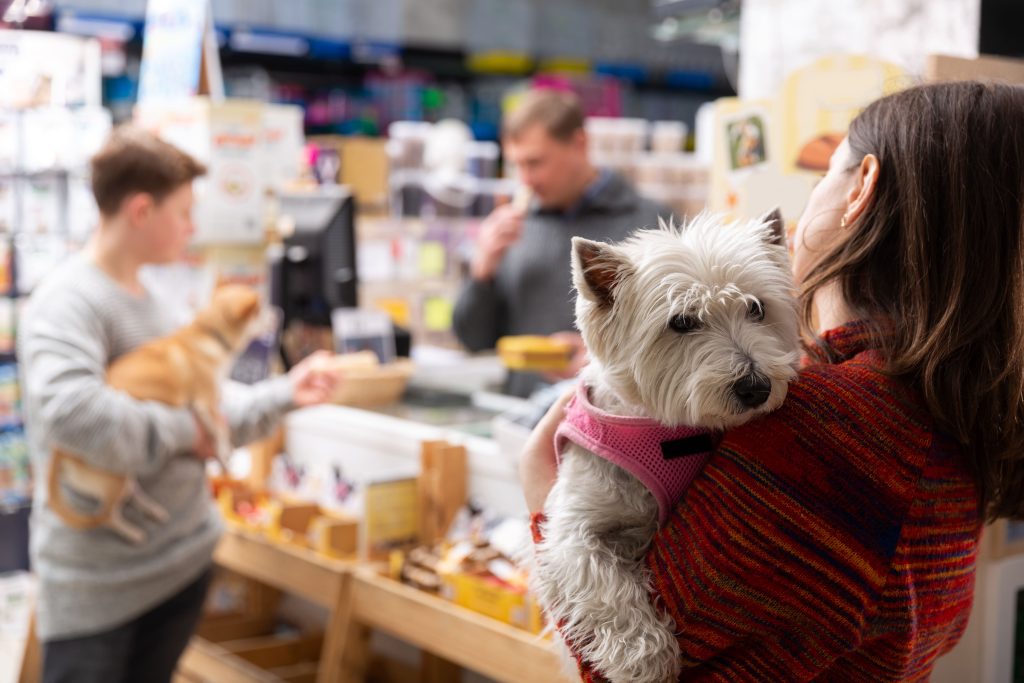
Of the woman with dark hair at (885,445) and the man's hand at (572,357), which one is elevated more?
the woman with dark hair at (885,445)

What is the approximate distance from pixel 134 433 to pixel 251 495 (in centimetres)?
112

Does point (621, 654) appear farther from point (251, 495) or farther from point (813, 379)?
point (251, 495)

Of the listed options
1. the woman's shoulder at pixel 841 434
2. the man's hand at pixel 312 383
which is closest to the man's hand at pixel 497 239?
the man's hand at pixel 312 383

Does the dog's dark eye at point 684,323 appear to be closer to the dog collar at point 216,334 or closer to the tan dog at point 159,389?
the tan dog at point 159,389

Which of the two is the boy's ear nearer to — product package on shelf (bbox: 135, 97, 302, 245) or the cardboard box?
product package on shelf (bbox: 135, 97, 302, 245)

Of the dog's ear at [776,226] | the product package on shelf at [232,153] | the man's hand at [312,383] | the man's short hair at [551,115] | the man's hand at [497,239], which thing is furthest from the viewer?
the man's hand at [497,239]

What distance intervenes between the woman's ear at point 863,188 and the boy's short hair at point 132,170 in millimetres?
1977

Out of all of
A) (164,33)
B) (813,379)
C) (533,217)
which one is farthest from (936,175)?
A: (164,33)

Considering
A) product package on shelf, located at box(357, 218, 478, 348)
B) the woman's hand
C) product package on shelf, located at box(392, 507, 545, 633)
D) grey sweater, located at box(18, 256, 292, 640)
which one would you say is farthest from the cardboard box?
the woman's hand

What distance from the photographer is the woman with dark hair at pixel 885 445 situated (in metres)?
1.10

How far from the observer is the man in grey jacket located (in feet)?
12.5

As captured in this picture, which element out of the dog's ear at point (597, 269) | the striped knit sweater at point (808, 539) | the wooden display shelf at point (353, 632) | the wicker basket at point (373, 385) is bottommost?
the wooden display shelf at point (353, 632)

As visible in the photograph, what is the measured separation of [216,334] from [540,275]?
4.66ft

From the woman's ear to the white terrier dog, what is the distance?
0.35ft
